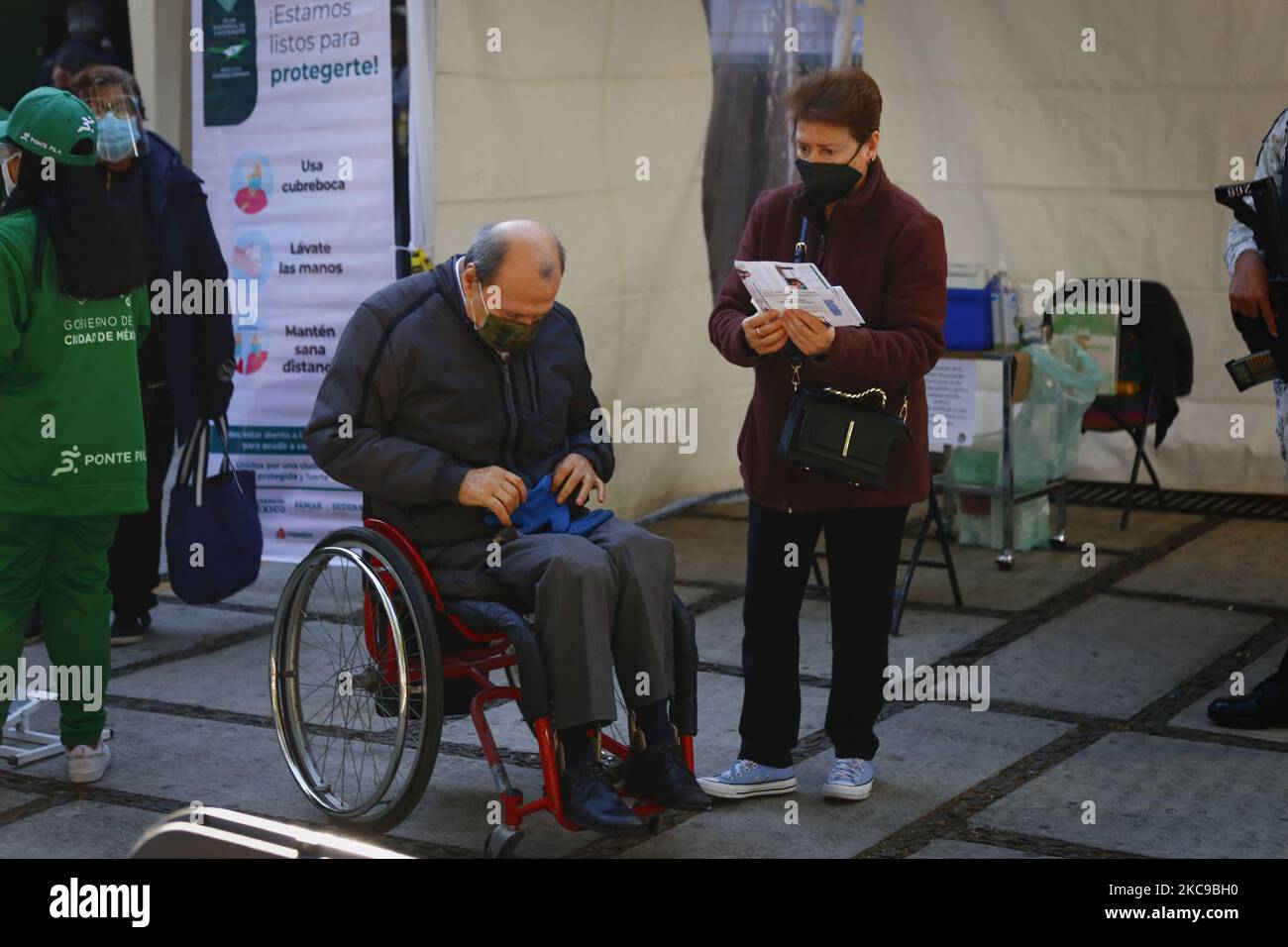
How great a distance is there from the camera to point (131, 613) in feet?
18.5

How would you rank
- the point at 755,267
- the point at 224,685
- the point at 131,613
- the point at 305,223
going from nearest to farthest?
the point at 755,267 → the point at 224,685 → the point at 131,613 → the point at 305,223

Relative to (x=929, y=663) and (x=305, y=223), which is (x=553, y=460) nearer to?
(x=929, y=663)

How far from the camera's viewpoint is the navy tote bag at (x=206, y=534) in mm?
5312

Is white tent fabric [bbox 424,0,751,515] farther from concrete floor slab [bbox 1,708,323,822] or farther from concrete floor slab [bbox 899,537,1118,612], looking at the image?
concrete floor slab [bbox 1,708,323,822]

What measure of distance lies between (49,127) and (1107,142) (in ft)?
16.0

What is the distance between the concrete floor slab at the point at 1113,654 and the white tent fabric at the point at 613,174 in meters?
2.00

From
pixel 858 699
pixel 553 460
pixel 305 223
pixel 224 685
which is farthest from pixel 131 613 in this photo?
pixel 858 699

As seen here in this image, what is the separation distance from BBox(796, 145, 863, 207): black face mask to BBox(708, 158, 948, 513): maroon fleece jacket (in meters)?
0.04

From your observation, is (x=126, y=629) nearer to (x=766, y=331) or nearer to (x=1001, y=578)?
(x=766, y=331)

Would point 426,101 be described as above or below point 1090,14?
below

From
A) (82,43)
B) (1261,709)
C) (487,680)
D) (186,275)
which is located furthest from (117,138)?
(82,43)

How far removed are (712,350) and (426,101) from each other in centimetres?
211

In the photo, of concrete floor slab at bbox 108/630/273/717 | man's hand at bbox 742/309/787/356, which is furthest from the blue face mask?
man's hand at bbox 742/309/787/356

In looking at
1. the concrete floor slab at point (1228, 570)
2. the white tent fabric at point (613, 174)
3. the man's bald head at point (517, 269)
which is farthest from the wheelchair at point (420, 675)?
the concrete floor slab at point (1228, 570)
